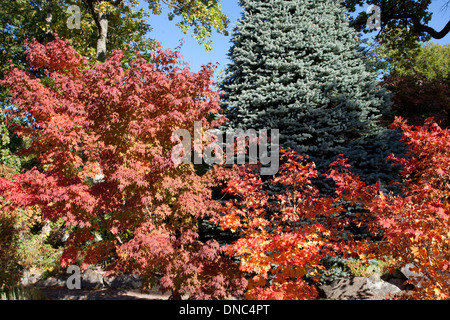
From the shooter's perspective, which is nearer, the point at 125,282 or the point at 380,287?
the point at 380,287

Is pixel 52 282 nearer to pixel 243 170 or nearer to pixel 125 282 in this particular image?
pixel 125 282

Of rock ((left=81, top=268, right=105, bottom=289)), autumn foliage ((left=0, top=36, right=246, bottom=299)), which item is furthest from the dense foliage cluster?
rock ((left=81, top=268, right=105, bottom=289))

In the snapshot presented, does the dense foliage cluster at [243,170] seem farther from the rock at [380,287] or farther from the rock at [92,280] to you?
the rock at [92,280]

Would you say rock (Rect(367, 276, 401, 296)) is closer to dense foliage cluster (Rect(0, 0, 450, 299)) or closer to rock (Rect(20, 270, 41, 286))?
dense foliage cluster (Rect(0, 0, 450, 299))

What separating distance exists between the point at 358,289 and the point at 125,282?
625 cm

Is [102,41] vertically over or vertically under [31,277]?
over

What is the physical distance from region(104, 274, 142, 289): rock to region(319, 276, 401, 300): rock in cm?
512

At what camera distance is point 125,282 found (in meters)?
8.89

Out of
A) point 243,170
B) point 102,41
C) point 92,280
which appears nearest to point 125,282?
point 92,280

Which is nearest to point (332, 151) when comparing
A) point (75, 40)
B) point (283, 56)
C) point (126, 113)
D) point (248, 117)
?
point (248, 117)

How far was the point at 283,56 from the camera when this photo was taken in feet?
25.6
